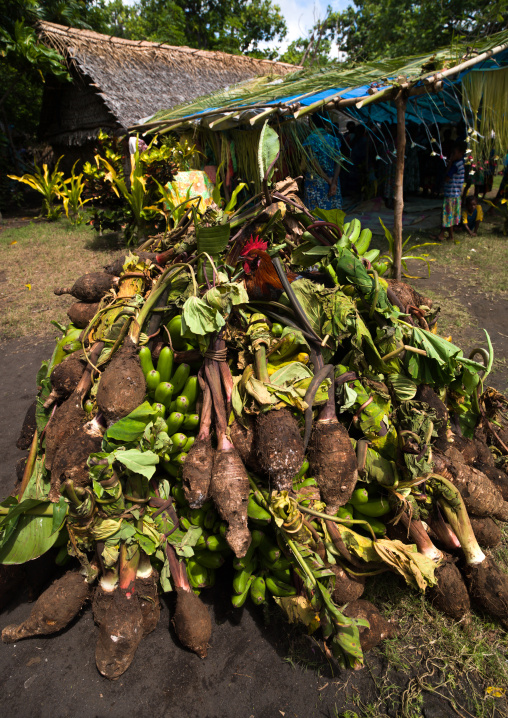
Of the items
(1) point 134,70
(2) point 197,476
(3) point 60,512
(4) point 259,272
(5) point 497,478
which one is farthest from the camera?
(1) point 134,70

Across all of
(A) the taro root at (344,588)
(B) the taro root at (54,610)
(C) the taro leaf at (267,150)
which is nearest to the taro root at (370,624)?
(A) the taro root at (344,588)

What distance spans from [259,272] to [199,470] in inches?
40.9

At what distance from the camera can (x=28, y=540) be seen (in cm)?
174

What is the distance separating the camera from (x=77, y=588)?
1870 millimetres

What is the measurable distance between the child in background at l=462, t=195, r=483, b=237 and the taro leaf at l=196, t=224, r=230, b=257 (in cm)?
862

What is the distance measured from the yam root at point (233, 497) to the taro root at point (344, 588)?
47 centimetres

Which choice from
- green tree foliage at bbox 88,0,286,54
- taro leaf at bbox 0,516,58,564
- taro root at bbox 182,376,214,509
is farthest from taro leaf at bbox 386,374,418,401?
green tree foliage at bbox 88,0,286,54

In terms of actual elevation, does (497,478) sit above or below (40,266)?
below

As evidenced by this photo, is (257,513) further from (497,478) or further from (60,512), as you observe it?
(497,478)

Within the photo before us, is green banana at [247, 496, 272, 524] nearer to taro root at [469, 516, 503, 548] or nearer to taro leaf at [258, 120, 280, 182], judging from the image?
taro root at [469, 516, 503, 548]

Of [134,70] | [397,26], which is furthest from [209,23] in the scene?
[134,70]

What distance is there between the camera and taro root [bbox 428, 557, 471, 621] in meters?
1.88

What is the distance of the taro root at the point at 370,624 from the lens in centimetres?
179

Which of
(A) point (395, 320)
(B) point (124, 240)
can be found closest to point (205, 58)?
(B) point (124, 240)
